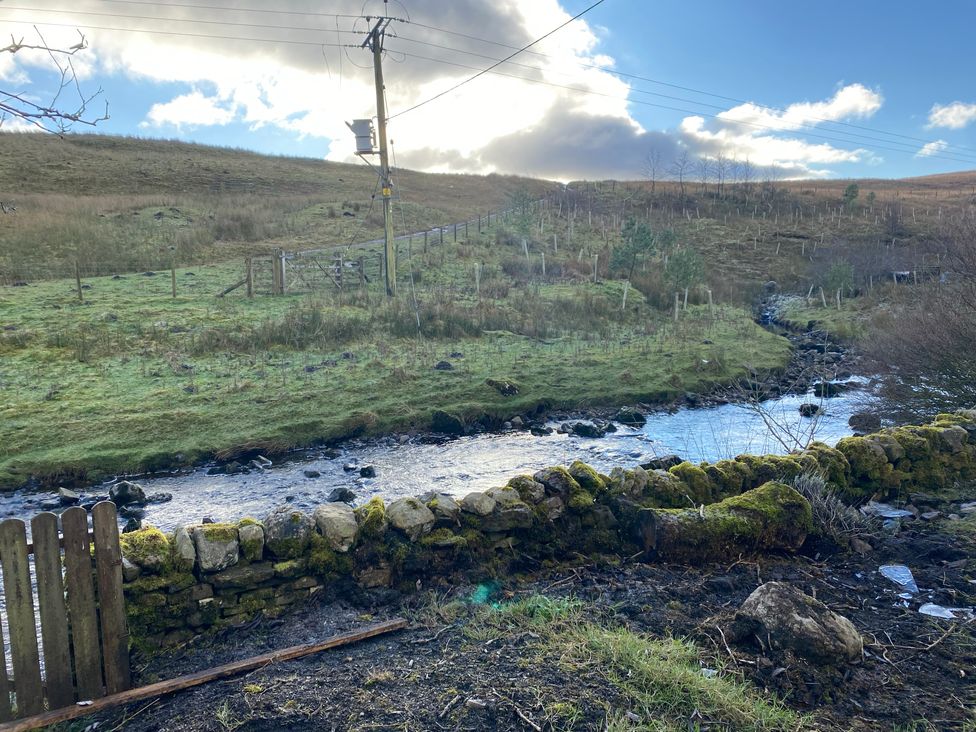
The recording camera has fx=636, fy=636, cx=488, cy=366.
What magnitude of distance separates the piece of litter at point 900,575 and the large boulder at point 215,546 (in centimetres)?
580

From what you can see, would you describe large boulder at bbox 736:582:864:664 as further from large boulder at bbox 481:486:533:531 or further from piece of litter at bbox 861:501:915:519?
piece of litter at bbox 861:501:915:519

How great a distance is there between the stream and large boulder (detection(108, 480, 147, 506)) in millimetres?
260

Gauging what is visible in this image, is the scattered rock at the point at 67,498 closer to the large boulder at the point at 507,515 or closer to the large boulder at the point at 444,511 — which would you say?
the large boulder at the point at 444,511

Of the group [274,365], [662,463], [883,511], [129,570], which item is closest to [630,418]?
[662,463]

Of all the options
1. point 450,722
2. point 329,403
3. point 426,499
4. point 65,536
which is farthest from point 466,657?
point 329,403

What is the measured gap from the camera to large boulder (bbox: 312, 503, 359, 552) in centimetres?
562

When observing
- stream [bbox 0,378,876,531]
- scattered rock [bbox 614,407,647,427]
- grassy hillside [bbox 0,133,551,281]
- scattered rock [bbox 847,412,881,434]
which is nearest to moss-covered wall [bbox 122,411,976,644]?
stream [bbox 0,378,876,531]

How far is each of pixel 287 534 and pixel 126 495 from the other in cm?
626

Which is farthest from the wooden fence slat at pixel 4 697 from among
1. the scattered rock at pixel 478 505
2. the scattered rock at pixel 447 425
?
the scattered rock at pixel 447 425

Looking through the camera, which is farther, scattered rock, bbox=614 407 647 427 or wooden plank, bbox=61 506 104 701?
scattered rock, bbox=614 407 647 427

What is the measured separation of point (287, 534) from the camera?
5.48 meters

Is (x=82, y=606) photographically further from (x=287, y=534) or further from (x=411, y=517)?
(x=411, y=517)

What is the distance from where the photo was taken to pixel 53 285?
22047 millimetres

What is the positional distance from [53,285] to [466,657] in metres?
23.6
